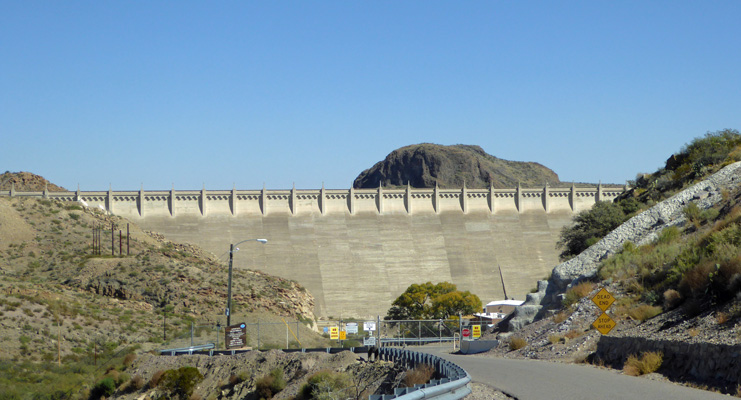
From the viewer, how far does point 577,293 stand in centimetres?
2666

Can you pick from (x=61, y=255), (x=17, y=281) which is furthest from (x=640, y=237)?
(x=61, y=255)

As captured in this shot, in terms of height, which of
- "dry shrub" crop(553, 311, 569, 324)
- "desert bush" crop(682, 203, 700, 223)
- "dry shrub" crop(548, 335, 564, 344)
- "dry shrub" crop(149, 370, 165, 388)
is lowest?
"dry shrub" crop(149, 370, 165, 388)

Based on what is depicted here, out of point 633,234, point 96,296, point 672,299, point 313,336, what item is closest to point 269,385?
point 672,299

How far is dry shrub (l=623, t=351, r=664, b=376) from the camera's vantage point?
1551 centimetres

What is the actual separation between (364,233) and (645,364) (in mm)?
71276

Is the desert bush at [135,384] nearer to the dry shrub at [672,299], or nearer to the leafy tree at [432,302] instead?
the dry shrub at [672,299]

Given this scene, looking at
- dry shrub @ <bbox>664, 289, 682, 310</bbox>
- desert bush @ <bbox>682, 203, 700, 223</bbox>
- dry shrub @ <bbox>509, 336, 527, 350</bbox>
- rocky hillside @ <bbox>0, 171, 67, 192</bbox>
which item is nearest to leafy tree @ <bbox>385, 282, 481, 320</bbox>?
desert bush @ <bbox>682, 203, 700, 223</bbox>

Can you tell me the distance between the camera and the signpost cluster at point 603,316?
19.9 m

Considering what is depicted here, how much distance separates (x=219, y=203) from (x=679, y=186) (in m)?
57.1

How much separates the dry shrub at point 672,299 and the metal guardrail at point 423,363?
20.8 feet

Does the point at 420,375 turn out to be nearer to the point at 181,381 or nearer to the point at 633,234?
the point at 181,381

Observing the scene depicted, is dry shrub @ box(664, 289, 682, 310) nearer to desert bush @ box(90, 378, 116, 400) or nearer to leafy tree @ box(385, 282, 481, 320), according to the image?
desert bush @ box(90, 378, 116, 400)

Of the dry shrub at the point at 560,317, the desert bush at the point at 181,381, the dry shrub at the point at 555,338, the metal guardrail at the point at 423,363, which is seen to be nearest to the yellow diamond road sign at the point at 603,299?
the dry shrub at the point at 555,338

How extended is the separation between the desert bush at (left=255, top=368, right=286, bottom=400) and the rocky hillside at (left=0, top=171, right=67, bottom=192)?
84218mm
